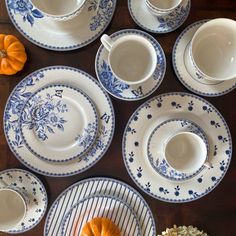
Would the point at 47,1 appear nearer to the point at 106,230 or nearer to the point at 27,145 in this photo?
the point at 27,145

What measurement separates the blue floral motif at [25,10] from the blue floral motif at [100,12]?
4.1 inches

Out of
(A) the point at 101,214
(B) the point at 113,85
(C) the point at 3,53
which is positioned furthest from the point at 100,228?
(C) the point at 3,53

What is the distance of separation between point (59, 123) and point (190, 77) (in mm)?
288

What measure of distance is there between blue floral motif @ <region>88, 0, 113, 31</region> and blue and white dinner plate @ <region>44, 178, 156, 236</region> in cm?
32

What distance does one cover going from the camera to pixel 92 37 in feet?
2.87

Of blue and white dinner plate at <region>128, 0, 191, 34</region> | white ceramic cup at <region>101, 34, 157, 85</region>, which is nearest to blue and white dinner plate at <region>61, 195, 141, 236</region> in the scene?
white ceramic cup at <region>101, 34, 157, 85</region>

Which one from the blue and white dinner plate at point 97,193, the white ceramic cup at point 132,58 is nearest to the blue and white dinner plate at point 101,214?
the blue and white dinner plate at point 97,193

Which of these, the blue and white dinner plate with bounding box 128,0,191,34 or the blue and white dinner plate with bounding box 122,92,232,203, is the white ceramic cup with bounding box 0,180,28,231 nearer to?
the blue and white dinner plate with bounding box 122,92,232,203

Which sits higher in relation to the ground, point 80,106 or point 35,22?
point 35,22

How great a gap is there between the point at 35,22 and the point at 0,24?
72 millimetres

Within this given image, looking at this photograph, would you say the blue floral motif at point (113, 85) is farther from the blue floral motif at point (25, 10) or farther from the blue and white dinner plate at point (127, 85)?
the blue floral motif at point (25, 10)

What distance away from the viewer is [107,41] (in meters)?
0.83

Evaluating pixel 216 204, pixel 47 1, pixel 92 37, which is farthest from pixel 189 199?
pixel 47 1

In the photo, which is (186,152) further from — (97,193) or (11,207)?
(11,207)
